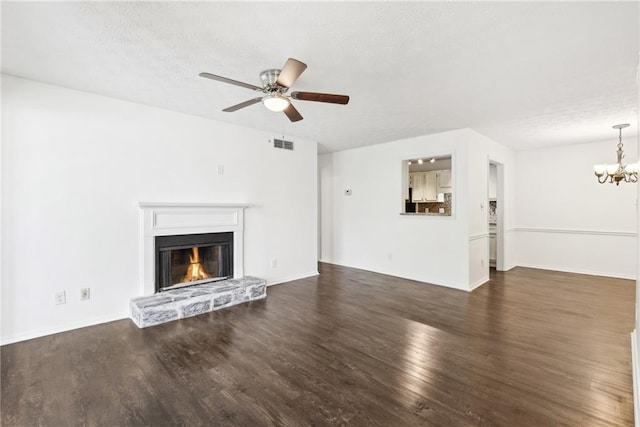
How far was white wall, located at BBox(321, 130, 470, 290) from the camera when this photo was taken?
4.57 metres

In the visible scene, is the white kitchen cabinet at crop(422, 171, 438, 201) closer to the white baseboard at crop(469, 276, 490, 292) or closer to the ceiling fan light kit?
the white baseboard at crop(469, 276, 490, 292)

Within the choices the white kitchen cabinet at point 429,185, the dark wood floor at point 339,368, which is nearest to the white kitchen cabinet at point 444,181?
the white kitchen cabinet at point 429,185

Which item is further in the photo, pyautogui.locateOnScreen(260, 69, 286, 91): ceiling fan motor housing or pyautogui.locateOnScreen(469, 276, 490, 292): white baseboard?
pyautogui.locateOnScreen(469, 276, 490, 292): white baseboard

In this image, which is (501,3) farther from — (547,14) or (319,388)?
(319,388)

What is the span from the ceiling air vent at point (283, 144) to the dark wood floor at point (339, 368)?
2.57m

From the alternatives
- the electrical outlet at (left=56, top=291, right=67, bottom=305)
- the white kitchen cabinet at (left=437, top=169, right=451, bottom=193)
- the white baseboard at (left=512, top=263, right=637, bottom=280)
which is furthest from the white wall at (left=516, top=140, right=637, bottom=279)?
the electrical outlet at (left=56, top=291, right=67, bottom=305)

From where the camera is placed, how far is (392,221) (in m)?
5.46

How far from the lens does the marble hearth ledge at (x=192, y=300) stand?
3180 millimetres

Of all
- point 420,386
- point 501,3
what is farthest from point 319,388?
point 501,3

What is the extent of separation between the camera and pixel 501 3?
5.70ft

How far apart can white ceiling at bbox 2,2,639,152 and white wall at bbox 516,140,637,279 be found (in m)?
2.36

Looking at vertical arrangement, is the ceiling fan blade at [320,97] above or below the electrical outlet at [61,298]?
above

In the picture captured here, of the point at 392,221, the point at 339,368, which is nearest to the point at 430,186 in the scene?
the point at 392,221

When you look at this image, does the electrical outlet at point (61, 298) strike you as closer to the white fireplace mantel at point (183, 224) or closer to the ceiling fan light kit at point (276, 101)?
the white fireplace mantel at point (183, 224)
